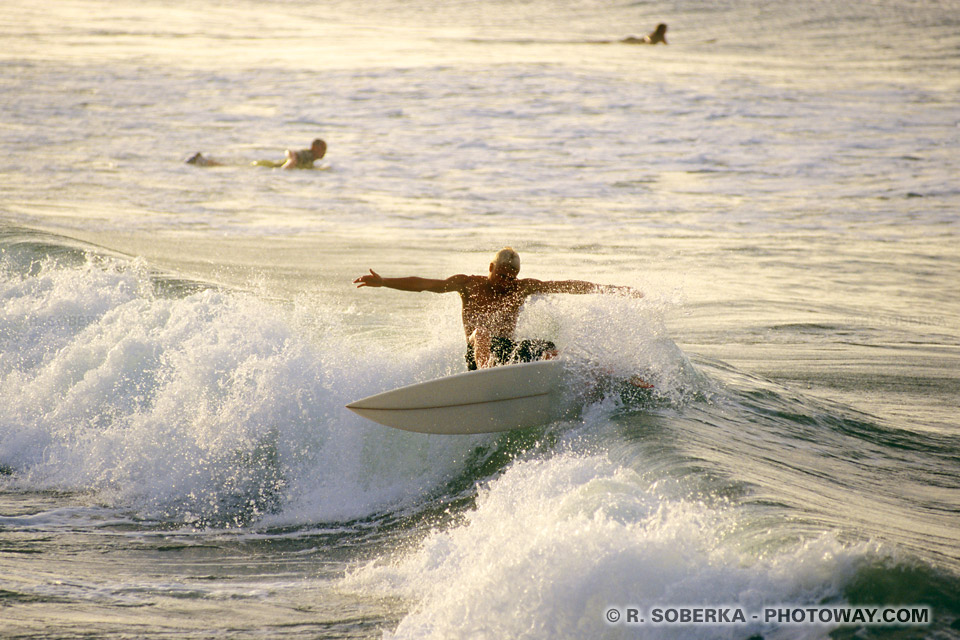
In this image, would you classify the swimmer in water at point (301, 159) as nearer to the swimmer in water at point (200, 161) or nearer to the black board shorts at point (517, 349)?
the swimmer in water at point (200, 161)

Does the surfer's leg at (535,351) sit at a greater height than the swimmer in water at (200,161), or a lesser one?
lesser

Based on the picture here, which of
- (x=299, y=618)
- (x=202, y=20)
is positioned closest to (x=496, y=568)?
(x=299, y=618)

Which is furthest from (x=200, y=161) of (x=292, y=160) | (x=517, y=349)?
(x=517, y=349)

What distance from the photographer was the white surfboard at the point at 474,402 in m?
6.29

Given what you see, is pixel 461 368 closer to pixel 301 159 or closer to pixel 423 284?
pixel 423 284

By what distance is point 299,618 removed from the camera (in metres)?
4.49

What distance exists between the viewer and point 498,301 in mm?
6930

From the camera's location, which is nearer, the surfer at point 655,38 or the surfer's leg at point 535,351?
the surfer's leg at point 535,351

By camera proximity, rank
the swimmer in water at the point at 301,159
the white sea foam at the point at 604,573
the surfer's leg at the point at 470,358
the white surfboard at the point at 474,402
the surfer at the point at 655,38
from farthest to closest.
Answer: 1. the surfer at the point at 655,38
2. the swimmer in water at the point at 301,159
3. the surfer's leg at the point at 470,358
4. the white surfboard at the point at 474,402
5. the white sea foam at the point at 604,573

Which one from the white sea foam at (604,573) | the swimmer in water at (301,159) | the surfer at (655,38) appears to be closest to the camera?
the white sea foam at (604,573)

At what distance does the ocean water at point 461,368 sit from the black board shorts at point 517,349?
0.22 m

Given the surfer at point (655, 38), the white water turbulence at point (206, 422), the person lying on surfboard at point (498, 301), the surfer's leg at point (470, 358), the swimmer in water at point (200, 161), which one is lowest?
the white water turbulence at point (206, 422)

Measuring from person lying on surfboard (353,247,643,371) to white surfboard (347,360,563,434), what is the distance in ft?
1.26

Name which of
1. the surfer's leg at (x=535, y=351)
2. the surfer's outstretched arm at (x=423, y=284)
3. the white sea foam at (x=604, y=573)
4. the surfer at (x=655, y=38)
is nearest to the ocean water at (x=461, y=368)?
Answer: the white sea foam at (x=604, y=573)
